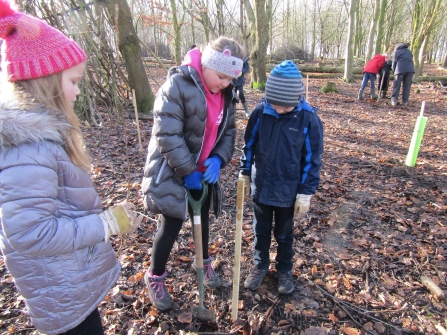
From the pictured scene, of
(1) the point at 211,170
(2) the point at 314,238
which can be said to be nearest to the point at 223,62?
(1) the point at 211,170

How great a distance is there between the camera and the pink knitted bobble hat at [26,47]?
1.15 m

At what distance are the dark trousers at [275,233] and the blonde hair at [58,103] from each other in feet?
4.99

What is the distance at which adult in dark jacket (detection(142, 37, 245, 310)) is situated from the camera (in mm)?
1851

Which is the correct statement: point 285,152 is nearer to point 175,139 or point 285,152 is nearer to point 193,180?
point 193,180

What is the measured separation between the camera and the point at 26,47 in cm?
117

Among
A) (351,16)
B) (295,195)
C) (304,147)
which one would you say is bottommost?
(295,195)

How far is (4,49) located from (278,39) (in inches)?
1660

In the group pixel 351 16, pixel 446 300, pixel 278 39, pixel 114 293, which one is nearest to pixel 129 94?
pixel 114 293

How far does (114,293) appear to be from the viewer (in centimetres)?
250

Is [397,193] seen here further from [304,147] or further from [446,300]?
[304,147]

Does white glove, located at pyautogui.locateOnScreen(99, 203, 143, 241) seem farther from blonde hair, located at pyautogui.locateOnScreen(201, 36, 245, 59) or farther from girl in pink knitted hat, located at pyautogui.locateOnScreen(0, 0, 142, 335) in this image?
blonde hair, located at pyautogui.locateOnScreen(201, 36, 245, 59)

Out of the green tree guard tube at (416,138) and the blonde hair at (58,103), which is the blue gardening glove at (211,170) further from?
the green tree guard tube at (416,138)

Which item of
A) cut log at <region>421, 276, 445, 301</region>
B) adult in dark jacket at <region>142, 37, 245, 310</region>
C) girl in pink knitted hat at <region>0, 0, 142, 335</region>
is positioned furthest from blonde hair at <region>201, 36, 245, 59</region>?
cut log at <region>421, 276, 445, 301</region>

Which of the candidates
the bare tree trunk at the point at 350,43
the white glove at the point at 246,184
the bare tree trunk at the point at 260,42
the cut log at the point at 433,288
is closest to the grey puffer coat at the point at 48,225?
the white glove at the point at 246,184
